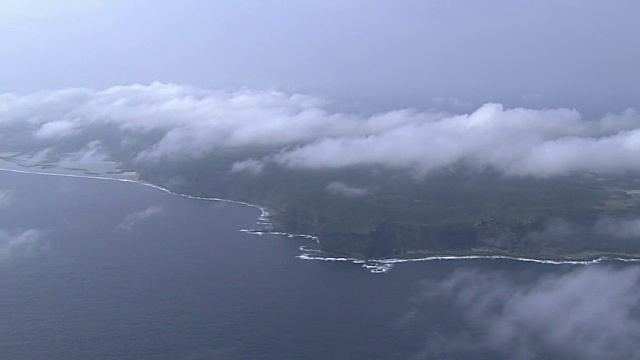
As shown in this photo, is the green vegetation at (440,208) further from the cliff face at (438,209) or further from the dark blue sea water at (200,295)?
the dark blue sea water at (200,295)

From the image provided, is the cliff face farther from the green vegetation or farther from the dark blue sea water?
the dark blue sea water

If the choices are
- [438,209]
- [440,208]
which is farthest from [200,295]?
[440,208]

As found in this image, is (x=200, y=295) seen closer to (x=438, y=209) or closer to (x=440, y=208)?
(x=438, y=209)

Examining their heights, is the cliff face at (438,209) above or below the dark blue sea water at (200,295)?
above

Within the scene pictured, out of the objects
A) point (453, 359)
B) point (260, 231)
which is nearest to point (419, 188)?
point (260, 231)

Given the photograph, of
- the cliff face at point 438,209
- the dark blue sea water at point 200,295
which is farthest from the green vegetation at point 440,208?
the dark blue sea water at point 200,295

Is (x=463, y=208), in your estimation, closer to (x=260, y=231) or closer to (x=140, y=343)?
(x=260, y=231)

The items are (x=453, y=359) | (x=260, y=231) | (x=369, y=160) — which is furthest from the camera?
(x=369, y=160)

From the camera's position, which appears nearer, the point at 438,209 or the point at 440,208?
the point at 438,209

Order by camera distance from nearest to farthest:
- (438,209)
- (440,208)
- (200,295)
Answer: (200,295) → (438,209) → (440,208)
